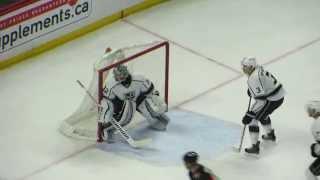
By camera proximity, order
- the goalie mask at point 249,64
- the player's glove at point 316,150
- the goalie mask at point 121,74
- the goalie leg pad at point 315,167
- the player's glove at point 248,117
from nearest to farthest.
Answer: the player's glove at point 316,150
the goalie leg pad at point 315,167
the goalie mask at point 249,64
the player's glove at point 248,117
the goalie mask at point 121,74

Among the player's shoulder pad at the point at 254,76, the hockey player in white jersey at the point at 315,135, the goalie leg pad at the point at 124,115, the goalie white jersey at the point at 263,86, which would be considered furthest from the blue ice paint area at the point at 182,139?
the hockey player in white jersey at the point at 315,135

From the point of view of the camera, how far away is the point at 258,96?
22.3 feet

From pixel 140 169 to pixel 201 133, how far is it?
0.64m

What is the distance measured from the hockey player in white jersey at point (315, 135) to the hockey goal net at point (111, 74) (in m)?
1.47

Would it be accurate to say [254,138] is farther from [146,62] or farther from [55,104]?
[55,104]

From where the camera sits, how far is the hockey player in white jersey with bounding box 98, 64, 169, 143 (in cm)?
710

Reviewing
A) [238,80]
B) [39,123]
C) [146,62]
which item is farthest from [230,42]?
[39,123]

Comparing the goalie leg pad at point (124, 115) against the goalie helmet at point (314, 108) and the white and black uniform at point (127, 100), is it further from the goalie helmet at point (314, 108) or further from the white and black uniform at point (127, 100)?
the goalie helmet at point (314, 108)

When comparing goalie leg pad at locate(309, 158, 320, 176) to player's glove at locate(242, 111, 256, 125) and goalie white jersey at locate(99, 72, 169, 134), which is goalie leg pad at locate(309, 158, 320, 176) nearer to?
player's glove at locate(242, 111, 256, 125)

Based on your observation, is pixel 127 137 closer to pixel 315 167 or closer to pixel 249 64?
pixel 249 64

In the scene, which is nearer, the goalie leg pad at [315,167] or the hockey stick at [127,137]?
the goalie leg pad at [315,167]

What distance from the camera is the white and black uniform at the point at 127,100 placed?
23.4 ft

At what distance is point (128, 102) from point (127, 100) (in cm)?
2

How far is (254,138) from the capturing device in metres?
7.01
